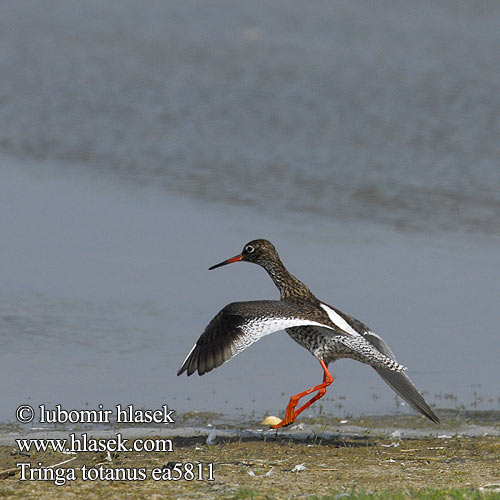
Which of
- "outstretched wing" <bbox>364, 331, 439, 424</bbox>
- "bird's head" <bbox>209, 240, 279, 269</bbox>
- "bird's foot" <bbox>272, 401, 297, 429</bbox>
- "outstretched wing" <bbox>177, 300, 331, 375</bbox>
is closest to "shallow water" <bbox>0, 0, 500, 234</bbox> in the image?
"bird's head" <bbox>209, 240, 279, 269</bbox>

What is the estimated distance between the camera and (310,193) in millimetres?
14773

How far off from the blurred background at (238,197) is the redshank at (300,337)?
82cm

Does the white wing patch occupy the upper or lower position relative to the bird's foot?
upper

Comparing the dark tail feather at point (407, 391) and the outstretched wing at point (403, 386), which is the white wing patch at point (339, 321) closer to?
the outstretched wing at point (403, 386)

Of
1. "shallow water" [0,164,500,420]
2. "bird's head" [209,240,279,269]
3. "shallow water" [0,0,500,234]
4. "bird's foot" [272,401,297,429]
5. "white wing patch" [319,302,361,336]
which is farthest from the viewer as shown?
"shallow water" [0,0,500,234]

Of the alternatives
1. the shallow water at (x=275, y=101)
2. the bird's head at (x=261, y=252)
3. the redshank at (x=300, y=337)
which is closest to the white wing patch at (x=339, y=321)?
the redshank at (x=300, y=337)

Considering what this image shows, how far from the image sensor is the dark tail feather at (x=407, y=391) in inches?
305

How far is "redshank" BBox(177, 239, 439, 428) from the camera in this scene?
727cm

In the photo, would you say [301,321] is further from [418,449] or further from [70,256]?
[70,256]

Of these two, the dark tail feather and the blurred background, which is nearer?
the dark tail feather

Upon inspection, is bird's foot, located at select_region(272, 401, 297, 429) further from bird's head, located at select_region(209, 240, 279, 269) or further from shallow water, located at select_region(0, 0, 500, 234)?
shallow water, located at select_region(0, 0, 500, 234)

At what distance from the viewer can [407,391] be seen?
7863 millimetres

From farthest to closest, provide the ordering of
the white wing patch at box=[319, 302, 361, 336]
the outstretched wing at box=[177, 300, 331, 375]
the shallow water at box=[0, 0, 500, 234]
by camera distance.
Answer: the shallow water at box=[0, 0, 500, 234], the white wing patch at box=[319, 302, 361, 336], the outstretched wing at box=[177, 300, 331, 375]

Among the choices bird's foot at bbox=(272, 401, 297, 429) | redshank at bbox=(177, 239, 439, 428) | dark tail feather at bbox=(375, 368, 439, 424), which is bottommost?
bird's foot at bbox=(272, 401, 297, 429)
